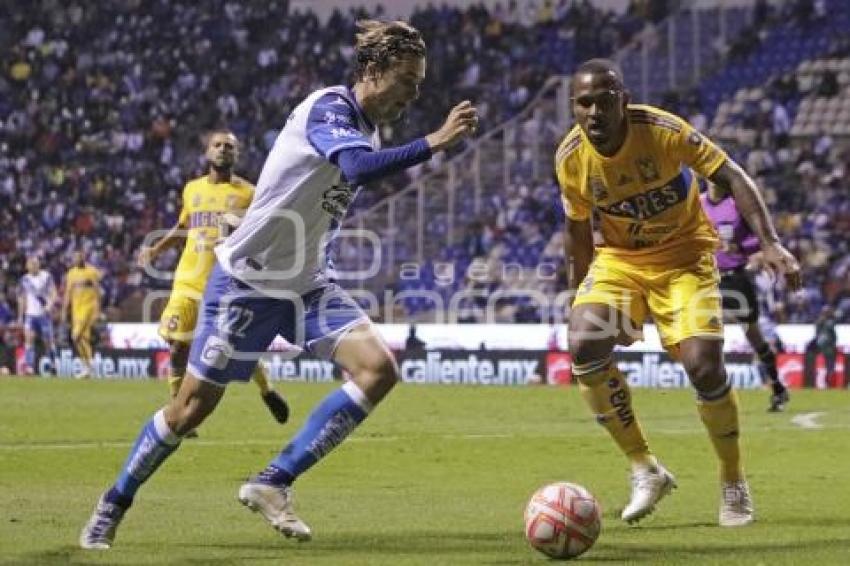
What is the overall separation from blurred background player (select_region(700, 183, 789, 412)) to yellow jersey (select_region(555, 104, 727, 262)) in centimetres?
844

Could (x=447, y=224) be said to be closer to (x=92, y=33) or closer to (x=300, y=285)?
(x=92, y=33)

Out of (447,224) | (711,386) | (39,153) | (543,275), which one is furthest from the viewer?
(39,153)

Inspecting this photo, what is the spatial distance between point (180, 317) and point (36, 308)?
57.8 feet

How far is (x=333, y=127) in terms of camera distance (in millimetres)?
8328

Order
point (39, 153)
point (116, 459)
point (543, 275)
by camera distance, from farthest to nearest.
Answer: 1. point (39, 153)
2. point (543, 275)
3. point (116, 459)

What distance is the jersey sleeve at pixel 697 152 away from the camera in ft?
30.7

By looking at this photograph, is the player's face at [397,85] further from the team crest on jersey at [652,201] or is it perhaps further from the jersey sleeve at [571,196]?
the team crest on jersey at [652,201]

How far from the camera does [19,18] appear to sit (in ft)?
163

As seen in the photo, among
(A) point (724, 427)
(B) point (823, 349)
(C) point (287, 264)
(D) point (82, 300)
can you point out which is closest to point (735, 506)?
(A) point (724, 427)

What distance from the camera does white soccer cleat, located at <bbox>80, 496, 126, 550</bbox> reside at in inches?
328

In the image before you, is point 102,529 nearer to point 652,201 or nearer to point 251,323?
point 251,323

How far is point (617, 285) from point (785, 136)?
25.8 m

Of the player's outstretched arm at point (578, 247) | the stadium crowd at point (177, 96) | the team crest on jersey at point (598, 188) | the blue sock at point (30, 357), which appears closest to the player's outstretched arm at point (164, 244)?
the player's outstretched arm at point (578, 247)

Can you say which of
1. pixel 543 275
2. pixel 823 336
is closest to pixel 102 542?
pixel 823 336
